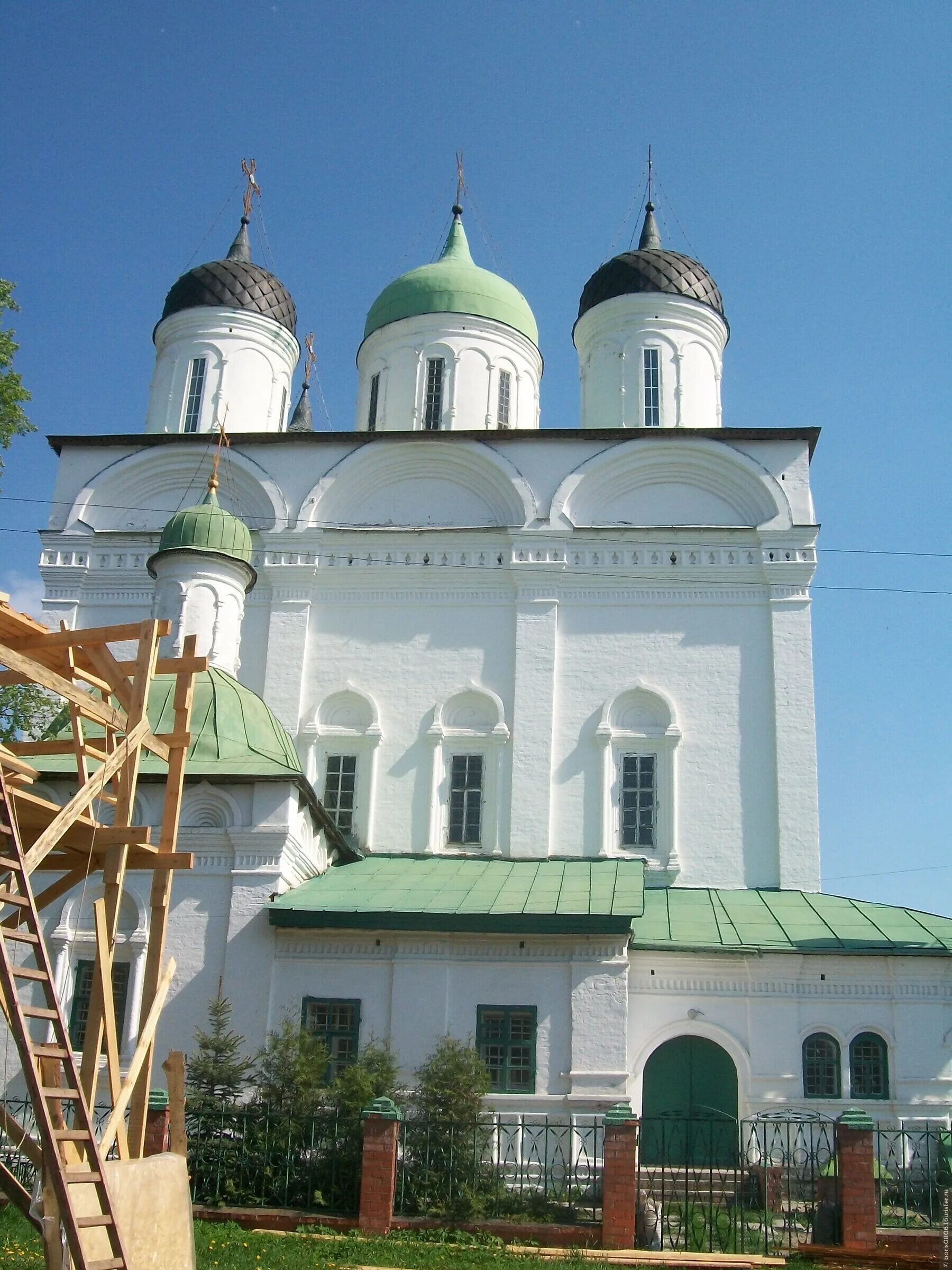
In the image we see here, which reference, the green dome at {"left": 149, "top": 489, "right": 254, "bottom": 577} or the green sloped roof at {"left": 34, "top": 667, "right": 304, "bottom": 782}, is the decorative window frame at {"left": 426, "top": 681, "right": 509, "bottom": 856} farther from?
the green dome at {"left": 149, "top": 489, "right": 254, "bottom": 577}

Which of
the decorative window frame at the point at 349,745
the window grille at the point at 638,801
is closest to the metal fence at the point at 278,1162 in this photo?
the decorative window frame at the point at 349,745

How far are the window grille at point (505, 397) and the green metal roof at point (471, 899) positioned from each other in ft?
23.6

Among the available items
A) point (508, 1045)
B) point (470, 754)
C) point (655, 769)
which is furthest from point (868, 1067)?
point (470, 754)

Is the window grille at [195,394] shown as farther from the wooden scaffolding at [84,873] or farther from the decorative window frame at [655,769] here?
the wooden scaffolding at [84,873]

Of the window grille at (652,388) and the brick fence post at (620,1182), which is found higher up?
the window grille at (652,388)

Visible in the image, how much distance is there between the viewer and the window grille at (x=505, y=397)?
19.0 m

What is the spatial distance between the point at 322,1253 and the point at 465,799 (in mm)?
7856

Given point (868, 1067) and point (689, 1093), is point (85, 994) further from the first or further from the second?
point (868, 1067)

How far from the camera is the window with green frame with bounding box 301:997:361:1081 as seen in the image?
465 inches

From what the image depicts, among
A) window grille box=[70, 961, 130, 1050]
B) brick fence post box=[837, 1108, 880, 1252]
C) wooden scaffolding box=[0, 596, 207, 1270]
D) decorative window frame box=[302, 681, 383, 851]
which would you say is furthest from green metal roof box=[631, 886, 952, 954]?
wooden scaffolding box=[0, 596, 207, 1270]

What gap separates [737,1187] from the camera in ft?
31.1

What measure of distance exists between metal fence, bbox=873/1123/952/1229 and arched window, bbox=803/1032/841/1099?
0.60 meters

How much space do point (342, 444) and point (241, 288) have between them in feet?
13.1

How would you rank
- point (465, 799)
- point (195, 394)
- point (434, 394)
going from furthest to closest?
point (195, 394), point (434, 394), point (465, 799)
